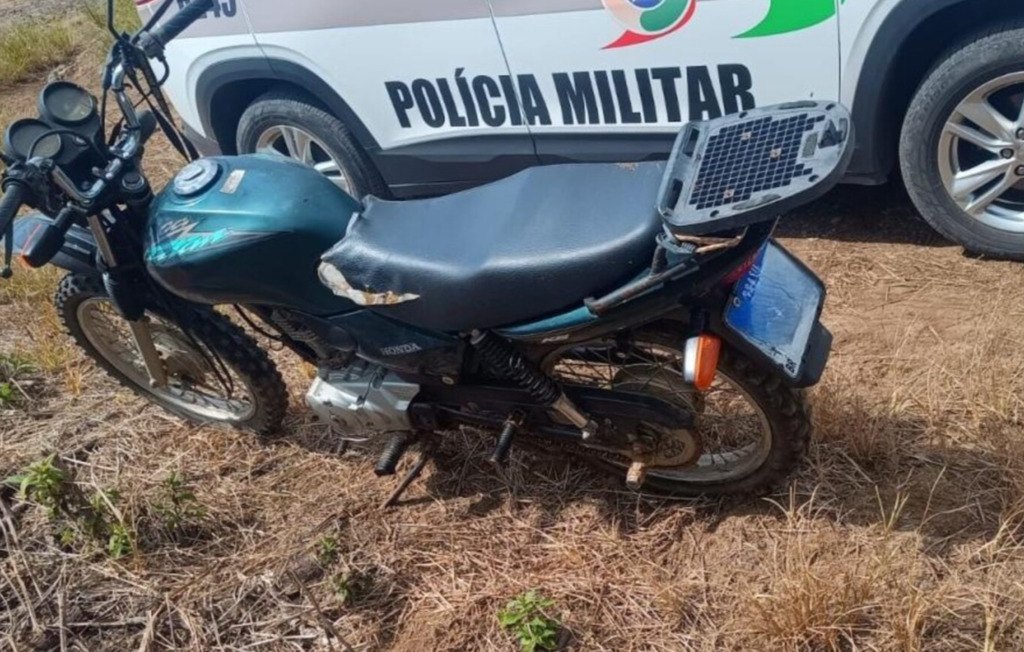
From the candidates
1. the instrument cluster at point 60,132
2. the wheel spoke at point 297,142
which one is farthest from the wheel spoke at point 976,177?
the instrument cluster at point 60,132

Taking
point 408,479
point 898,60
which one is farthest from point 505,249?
point 898,60

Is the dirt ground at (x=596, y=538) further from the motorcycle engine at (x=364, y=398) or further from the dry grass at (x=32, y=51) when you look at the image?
the dry grass at (x=32, y=51)

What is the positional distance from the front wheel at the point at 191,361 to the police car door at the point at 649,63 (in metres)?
1.45

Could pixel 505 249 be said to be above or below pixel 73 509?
above

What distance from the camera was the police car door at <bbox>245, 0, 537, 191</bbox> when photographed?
386cm

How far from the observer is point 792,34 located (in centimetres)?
340

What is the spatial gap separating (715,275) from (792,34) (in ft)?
5.05

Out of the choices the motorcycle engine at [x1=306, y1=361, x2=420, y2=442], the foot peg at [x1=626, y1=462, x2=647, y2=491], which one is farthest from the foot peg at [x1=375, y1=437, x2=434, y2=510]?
the foot peg at [x1=626, y1=462, x2=647, y2=491]

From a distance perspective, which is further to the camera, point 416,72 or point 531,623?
point 416,72

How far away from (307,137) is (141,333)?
1607mm

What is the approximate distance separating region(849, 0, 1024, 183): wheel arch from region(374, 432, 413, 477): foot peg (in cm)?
188

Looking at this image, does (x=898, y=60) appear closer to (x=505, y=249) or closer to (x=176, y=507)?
(x=505, y=249)

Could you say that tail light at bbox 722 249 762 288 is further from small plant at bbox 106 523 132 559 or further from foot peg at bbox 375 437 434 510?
Answer: small plant at bbox 106 523 132 559

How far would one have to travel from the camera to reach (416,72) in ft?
13.2
